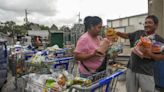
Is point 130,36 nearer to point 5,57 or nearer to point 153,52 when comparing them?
point 153,52

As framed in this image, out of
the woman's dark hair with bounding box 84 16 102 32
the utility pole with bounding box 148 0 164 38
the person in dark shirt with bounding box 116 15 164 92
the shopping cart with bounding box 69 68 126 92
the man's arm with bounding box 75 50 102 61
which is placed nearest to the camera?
the shopping cart with bounding box 69 68 126 92

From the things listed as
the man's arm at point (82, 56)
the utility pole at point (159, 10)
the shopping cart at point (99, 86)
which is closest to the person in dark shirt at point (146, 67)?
the shopping cart at point (99, 86)

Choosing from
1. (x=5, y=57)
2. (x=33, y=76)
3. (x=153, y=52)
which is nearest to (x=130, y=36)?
(x=153, y=52)

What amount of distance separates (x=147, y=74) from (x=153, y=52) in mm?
631

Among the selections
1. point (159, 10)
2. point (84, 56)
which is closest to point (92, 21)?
point (84, 56)

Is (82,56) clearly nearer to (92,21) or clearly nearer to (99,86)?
(92,21)

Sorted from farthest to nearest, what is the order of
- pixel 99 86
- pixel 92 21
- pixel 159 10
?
pixel 159 10
pixel 92 21
pixel 99 86

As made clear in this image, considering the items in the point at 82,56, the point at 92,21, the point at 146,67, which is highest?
the point at 92,21

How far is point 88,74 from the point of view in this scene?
3.96 m

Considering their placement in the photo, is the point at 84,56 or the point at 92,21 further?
the point at 92,21

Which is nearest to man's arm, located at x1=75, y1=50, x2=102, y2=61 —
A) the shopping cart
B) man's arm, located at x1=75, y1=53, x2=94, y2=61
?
man's arm, located at x1=75, y1=53, x2=94, y2=61

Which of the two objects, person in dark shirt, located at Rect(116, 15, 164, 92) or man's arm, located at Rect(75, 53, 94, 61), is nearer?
man's arm, located at Rect(75, 53, 94, 61)

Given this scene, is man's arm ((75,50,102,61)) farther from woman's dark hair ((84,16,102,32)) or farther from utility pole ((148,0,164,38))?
utility pole ((148,0,164,38))

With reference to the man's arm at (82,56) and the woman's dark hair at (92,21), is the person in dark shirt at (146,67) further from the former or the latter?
the man's arm at (82,56)
